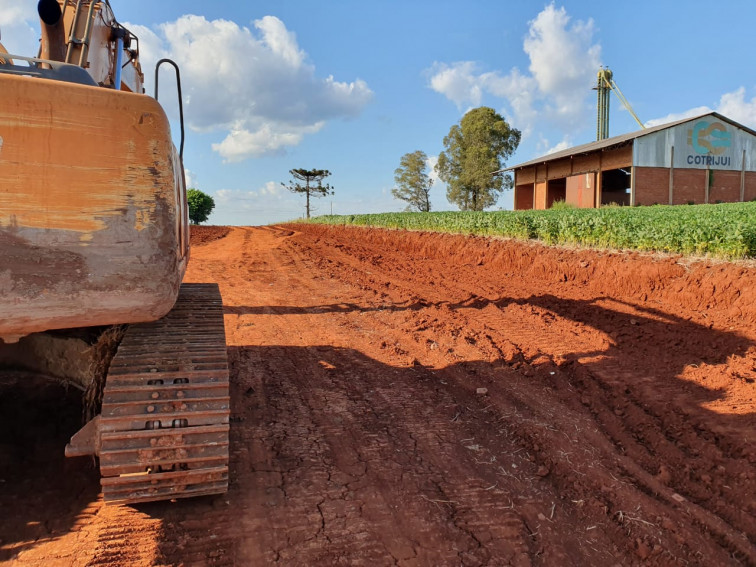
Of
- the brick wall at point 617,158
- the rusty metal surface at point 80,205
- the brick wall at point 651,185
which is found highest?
the brick wall at point 617,158

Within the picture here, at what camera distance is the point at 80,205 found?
233 cm

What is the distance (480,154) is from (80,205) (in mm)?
48439

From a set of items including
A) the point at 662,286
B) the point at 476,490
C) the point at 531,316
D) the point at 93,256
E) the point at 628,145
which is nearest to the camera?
the point at 93,256

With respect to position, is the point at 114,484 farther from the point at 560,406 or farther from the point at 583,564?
the point at 560,406

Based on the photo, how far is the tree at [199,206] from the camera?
51812 mm

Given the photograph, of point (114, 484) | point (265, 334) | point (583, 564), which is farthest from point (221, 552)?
point (265, 334)

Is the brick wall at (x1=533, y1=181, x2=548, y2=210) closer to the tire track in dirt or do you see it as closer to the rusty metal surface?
the tire track in dirt

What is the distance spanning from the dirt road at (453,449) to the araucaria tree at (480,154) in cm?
4139

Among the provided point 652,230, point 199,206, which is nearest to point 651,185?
point 652,230

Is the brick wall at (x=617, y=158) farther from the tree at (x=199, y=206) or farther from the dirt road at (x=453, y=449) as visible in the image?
the tree at (x=199, y=206)

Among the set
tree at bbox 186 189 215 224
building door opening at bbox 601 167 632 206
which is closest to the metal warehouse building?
building door opening at bbox 601 167 632 206

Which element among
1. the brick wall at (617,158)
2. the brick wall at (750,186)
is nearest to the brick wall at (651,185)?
the brick wall at (617,158)

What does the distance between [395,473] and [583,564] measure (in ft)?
4.12

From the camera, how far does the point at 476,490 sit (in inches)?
129
